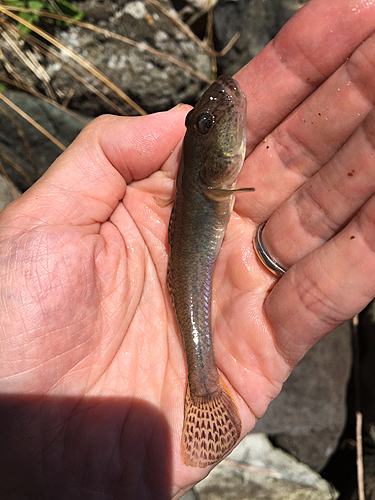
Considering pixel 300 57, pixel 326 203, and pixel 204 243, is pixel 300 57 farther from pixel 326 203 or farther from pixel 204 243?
pixel 204 243

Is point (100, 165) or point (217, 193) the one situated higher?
point (217, 193)

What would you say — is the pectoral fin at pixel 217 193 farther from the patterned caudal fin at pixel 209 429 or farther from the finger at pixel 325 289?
the patterned caudal fin at pixel 209 429

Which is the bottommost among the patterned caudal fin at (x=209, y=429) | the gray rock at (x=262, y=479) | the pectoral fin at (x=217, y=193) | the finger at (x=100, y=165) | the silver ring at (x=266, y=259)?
the gray rock at (x=262, y=479)

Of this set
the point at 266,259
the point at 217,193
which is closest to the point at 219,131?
the point at 217,193

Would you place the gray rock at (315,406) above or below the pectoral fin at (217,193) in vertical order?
below

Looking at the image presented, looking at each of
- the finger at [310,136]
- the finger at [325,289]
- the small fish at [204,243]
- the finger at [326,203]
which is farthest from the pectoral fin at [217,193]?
the finger at [325,289]

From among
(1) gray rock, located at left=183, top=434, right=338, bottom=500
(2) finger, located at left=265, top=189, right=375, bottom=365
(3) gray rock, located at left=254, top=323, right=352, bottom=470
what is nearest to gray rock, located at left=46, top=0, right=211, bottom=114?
(2) finger, located at left=265, top=189, right=375, bottom=365
